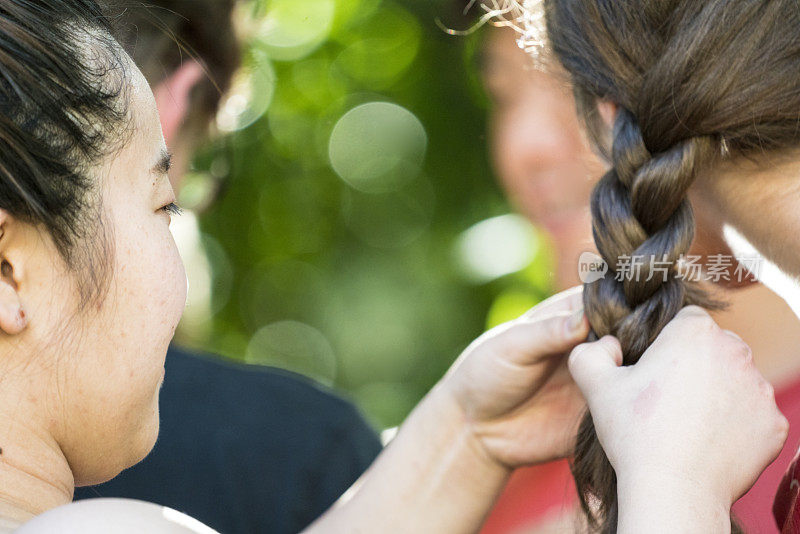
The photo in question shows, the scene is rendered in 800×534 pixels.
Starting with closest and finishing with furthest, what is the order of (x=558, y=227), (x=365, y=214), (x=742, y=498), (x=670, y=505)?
(x=670, y=505)
(x=742, y=498)
(x=558, y=227)
(x=365, y=214)

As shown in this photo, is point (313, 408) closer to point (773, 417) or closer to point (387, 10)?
point (773, 417)

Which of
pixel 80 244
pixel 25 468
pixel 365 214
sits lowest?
pixel 365 214

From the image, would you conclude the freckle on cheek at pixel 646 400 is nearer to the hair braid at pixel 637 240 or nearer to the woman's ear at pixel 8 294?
the hair braid at pixel 637 240

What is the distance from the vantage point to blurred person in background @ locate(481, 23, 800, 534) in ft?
5.31

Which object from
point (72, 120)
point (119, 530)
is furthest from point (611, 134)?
point (119, 530)

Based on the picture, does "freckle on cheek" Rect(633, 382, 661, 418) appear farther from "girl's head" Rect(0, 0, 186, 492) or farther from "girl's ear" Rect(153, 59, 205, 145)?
"girl's ear" Rect(153, 59, 205, 145)

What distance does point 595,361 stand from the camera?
116 cm

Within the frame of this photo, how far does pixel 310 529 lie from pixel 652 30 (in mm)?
1034

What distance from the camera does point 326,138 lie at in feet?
10.8

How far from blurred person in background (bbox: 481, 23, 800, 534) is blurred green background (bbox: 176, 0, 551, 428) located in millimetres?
386

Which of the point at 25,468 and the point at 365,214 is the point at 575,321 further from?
the point at 365,214

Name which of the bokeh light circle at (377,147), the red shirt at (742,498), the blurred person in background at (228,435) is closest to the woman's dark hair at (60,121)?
the blurred person in background at (228,435)

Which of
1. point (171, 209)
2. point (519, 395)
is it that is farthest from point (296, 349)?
point (171, 209)

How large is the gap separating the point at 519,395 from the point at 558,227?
896 millimetres
